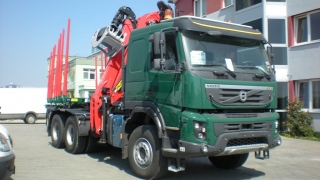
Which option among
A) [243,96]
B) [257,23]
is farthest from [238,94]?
[257,23]

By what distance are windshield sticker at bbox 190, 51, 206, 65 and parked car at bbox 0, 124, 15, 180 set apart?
3.45 metres

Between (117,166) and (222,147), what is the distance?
3.38m

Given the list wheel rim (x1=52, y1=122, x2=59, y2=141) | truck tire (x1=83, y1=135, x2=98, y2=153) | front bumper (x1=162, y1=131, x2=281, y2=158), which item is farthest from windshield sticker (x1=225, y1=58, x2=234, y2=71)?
wheel rim (x1=52, y1=122, x2=59, y2=141)

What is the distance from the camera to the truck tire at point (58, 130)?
37.1 ft

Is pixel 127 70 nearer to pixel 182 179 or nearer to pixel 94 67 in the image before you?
pixel 182 179

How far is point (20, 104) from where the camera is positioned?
28750mm

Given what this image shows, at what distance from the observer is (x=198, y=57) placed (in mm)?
6629

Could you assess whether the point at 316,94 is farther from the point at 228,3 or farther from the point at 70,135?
the point at 70,135

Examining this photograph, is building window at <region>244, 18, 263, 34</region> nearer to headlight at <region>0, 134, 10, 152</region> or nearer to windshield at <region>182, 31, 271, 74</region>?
windshield at <region>182, 31, 271, 74</region>

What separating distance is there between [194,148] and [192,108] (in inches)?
27.9

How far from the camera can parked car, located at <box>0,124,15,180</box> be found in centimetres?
555

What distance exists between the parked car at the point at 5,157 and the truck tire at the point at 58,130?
5.33 meters

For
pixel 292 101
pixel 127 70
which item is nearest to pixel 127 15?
pixel 127 70

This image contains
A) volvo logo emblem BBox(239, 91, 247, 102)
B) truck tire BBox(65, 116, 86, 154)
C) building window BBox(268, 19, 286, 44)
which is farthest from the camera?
building window BBox(268, 19, 286, 44)
